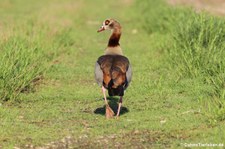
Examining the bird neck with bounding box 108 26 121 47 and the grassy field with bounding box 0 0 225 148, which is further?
the bird neck with bounding box 108 26 121 47

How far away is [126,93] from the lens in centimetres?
1132

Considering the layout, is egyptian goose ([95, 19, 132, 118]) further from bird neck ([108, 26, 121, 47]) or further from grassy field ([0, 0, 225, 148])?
grassy field ([0, 0, 225, 148])

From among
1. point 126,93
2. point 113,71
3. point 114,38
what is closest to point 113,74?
point 113,71

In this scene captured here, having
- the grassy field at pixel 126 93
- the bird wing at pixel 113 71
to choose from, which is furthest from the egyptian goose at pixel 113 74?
the grassy field at pixel 126 93

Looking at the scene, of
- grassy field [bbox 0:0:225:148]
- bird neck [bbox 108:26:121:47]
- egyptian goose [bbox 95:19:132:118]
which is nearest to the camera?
grassy field [bbox 0:0:225:148]

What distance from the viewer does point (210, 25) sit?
13.3 meters

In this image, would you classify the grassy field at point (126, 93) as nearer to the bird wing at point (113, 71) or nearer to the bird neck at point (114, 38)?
the bird wing at point (113, 71)

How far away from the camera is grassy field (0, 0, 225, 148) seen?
8.62m

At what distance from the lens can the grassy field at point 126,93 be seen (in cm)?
862

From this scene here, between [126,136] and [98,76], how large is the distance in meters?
1.21

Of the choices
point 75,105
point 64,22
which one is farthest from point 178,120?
point 64,22

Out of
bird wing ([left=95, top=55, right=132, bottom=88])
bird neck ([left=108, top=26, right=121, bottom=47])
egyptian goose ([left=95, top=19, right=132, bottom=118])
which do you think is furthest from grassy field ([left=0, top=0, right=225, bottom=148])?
bird neck ([left=108, top=26, right=121, bottom=47])

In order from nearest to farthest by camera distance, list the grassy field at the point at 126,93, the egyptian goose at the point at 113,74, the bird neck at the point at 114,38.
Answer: the grassy field at the point at 126,93
the egyptian goose at the point at 113,74
the bird neck at the point at 114,38

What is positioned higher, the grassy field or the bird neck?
the bird neck
